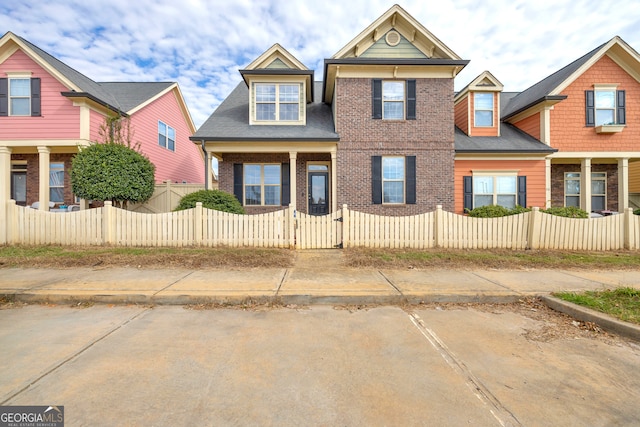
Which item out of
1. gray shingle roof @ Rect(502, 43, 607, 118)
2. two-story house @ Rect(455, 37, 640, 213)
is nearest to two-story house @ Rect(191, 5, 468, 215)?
two-story house @ Rect(455, 37, 640, 213)

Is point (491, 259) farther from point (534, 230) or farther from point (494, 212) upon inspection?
point (494, 212)

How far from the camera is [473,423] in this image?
2.08 m

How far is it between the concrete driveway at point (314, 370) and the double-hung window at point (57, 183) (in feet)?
43.7

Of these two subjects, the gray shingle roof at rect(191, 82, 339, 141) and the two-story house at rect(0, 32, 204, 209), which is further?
the two-story house at rect(0, 32, 204, 209)

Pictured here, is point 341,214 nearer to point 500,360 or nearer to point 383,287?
point 383,287

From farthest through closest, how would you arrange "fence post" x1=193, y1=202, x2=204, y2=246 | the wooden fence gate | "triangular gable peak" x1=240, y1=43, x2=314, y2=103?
1. "triangular gable peak" x1=240, y1=43, x2=314, y2=103
2. the wooden fence gate
3. "fence post" x1=193, y1=202, x2=204, y2=246

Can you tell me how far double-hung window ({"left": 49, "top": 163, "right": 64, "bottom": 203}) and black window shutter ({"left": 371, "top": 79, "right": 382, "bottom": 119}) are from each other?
49.0ft

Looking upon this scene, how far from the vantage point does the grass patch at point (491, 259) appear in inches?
269

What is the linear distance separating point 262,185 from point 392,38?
8253 mm

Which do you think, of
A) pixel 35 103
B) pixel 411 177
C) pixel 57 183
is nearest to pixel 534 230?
pixel 411 177

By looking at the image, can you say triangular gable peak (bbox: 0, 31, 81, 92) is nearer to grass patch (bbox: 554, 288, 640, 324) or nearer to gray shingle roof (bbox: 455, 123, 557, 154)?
gray shingle roof (bbox: 455, 123, 557, 154)

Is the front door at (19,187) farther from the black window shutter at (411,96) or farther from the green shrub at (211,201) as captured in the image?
the black window shutter at (411,96)

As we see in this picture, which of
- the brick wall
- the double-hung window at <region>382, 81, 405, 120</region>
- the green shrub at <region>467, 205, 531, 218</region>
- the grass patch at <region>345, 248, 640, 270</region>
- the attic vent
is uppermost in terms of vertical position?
the attic vent

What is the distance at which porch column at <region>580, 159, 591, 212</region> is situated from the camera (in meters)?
13.8
